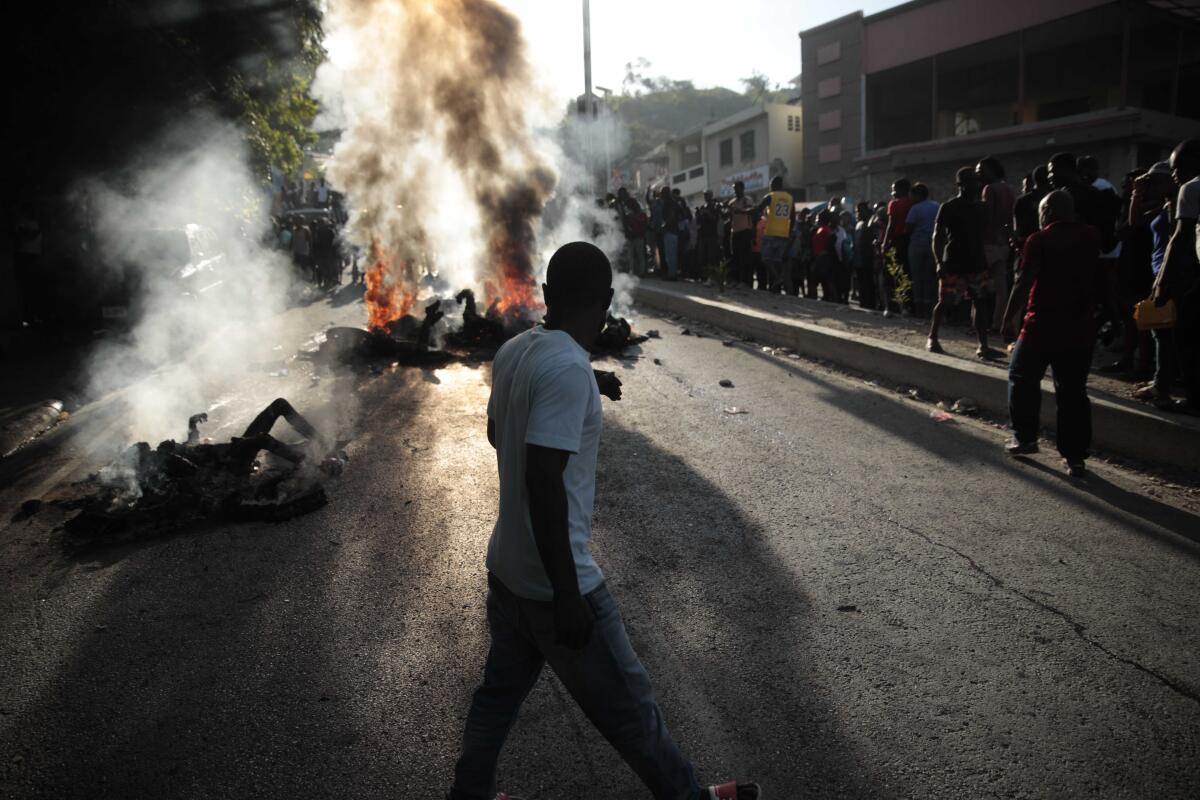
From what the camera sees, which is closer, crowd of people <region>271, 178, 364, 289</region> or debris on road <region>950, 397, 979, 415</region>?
debris on road <region>950, 397, 979, 415</region>

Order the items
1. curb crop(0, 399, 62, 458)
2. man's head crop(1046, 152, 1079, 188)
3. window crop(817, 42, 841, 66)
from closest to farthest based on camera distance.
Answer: man's head crop(1046, 152, 1079, 188) → curb crop(0, 399, 62, 458) → window crop(817, 42, 841, 66)

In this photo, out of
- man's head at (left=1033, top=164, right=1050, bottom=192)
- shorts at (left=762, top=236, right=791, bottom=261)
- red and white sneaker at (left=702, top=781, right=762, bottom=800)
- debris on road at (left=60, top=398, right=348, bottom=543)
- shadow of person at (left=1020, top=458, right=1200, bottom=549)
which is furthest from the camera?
shorts at (left=762, top=236, right=791, bottom=261)

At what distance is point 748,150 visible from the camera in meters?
41.1

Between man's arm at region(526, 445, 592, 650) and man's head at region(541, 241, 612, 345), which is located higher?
man's head at region(541, 241, 612, 345)

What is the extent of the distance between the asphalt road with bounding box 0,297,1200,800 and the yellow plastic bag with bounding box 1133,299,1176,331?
3.66 ft

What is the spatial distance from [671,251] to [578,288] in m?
15.4

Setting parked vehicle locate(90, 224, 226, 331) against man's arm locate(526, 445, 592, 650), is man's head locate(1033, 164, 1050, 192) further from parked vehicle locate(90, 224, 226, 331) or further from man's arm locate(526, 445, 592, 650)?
parked vehicle locate(90, 224, 226, 331)

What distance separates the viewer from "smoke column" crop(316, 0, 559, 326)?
12383 mm

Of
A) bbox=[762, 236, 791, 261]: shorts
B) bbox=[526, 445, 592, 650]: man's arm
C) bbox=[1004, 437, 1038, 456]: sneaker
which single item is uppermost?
bbox=[762, 236, 791, 261]: shorts

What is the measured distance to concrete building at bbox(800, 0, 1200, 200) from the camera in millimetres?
19031

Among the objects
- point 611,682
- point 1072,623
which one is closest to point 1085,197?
point 1072,623

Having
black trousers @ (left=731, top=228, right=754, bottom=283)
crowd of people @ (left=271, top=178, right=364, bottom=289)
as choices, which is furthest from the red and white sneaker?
crowd of people @ (left=271, top=178, right=364, bottom=289)

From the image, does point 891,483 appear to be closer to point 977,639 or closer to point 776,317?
point 977,639

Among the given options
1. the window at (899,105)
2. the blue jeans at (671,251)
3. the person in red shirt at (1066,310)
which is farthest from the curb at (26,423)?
the window at (899,105)
